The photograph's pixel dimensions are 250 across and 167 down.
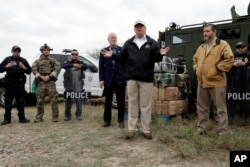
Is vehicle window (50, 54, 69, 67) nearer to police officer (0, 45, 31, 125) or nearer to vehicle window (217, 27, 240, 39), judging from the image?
police officer (0, 45, 31, 125)

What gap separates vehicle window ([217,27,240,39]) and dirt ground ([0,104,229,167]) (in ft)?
12.1

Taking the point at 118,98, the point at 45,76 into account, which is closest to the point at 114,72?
the point at 118,98

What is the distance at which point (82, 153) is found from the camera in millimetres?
4301

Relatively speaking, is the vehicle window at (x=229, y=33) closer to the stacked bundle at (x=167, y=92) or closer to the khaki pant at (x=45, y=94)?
the stacked bundle at (x=167, y=92)

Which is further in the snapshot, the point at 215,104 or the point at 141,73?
the point at 215,104

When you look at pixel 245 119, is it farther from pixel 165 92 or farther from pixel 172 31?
pixel 172 31

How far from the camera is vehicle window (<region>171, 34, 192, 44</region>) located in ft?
28.5

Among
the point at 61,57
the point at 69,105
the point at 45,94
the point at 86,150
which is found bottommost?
the point at 86,150

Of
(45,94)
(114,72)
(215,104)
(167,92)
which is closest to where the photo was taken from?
(215,104)

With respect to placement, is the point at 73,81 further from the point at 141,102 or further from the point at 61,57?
the point at 61,57

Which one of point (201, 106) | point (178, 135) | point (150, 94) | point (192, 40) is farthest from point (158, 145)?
point (192, 40)

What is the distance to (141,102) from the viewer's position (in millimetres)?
5090

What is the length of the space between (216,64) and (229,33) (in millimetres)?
3272

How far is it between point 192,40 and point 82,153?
5.24m
